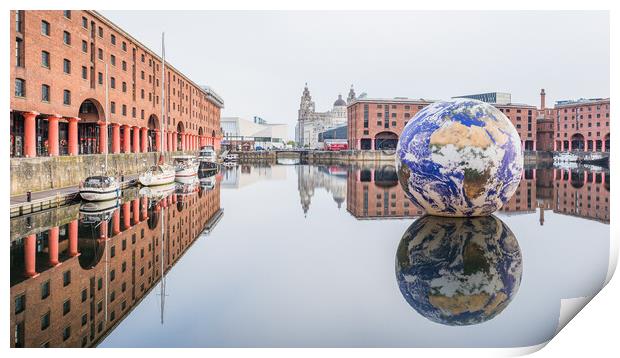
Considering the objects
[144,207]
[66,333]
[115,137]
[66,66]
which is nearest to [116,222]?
[144,207]

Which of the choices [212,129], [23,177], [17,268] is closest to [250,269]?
[17,268]

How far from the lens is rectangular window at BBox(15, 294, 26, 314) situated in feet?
26.5

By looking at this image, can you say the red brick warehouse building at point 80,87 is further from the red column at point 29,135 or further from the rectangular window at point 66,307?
the rectangular window at point 66,307

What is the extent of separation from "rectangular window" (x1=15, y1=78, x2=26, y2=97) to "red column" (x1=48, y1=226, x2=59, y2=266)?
1200 centimetres

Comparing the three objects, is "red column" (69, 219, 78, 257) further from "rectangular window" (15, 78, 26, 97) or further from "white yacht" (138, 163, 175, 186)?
"white yacht" (138, 163, 175, 186)

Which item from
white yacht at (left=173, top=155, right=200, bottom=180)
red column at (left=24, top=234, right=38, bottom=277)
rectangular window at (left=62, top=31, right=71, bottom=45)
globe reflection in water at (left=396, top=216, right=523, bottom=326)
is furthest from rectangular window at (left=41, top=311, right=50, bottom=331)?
white yacht at (left=173, top=155, right=200, bottom=180)

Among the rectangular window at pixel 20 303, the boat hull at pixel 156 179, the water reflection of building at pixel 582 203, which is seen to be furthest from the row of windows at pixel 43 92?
the water reflection of building at pixel 582 203

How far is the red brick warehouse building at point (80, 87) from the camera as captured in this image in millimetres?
25281

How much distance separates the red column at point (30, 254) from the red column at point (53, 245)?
1.17ft

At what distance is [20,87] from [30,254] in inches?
643

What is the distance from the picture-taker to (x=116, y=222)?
17.4 metres

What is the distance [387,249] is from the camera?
1230cm

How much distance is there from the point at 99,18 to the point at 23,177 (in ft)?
58.7

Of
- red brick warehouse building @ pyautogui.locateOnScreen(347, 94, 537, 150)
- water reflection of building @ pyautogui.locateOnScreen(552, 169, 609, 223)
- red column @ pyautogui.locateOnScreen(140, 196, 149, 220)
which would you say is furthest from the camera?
red brick warehouse building @ pyautogui.locateOnScreen(347, 94, 537, 150)
